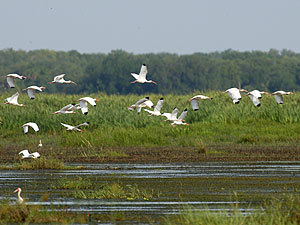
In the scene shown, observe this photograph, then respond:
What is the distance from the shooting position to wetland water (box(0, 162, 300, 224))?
12.8 metres

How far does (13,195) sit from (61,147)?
12.6 metres

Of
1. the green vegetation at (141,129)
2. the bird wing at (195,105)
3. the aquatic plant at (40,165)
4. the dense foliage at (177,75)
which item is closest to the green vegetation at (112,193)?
the aquatic plant at (40,165)

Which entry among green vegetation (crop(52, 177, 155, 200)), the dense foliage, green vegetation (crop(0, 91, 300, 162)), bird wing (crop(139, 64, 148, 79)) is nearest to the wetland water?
green vegetation (crop(52, 177, 155, 200))

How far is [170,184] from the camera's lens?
16.4 m

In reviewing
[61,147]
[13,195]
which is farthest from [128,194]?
[61,147]

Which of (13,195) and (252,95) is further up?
(252,95)

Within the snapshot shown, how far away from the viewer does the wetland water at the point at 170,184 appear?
1283 centimetres

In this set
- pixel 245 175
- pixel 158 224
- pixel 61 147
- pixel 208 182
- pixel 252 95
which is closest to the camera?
pixel 158 224

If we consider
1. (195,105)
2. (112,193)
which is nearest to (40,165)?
(195,105)

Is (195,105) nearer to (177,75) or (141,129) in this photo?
(141,129)

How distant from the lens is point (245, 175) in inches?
712

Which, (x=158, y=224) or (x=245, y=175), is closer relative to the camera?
(x=158, y=224)

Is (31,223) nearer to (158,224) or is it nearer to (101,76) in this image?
(158,224)

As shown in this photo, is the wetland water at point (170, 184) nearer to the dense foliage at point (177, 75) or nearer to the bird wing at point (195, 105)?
the bird wing at point (195, 105)
